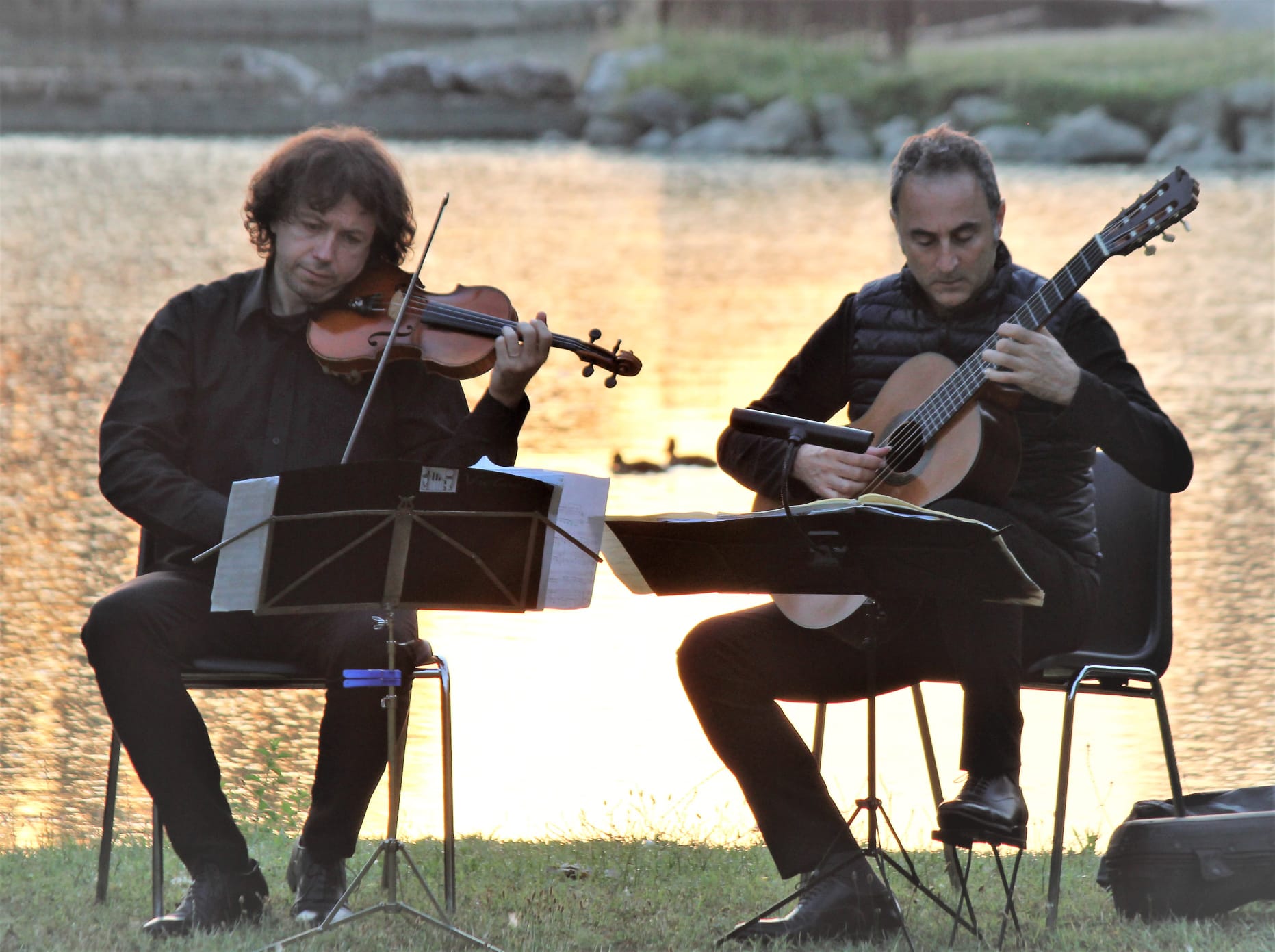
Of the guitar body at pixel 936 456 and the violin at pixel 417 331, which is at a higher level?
the violin at pixel 417 331

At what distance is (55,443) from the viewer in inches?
241

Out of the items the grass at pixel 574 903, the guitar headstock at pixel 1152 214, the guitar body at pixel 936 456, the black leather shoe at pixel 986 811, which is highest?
the guitar headstock at pixel 1152 214

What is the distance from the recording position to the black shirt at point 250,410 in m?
2.69

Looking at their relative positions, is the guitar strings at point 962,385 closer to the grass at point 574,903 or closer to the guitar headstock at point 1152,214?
the guitar headstock at point 1152,214

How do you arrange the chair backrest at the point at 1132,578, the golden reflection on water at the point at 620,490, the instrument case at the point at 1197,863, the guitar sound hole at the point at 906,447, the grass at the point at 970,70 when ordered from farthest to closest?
the grass at the point at 970,70 → the golden reflection on water at the point at 620,490 → the chair backrest at the point at 1132,578 → the guitar sound hole at the point at 906,447 → the instrument case at the point at 1197,863

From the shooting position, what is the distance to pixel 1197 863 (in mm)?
Result: 2512

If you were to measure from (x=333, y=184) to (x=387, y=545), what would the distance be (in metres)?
0.77

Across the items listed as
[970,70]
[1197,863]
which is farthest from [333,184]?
[970,70]

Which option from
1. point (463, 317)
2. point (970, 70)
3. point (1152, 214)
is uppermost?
point (970, 70)

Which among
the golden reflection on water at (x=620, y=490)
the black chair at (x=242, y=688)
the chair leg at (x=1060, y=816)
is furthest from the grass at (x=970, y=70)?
the black chair at (x=242, y=688)

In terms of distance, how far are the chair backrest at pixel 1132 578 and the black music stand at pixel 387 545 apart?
962mm

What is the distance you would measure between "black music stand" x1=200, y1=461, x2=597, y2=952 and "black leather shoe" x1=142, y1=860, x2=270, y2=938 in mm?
157

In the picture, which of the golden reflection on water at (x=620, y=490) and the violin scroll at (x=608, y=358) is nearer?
the violin scroll at (x=608, y=358)

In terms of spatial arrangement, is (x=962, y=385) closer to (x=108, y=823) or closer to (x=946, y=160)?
(x=946, y=160)
